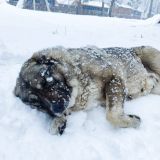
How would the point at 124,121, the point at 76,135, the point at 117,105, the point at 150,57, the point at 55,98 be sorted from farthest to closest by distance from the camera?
the point at 150,57 → the point at 117,105 → the point at 124,121 → the point at 76,135 → the point at 55,98

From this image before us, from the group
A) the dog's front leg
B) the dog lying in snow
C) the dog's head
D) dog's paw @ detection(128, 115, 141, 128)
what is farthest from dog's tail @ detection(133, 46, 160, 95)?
the dog's head

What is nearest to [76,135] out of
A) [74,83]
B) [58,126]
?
[58,126]

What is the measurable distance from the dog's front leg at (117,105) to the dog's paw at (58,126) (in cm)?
47

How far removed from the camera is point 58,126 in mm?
3768

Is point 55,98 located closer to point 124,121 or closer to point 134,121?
point 124,121

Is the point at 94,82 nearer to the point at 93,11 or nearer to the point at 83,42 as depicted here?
the point at 83,42

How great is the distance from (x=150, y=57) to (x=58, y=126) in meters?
2.11

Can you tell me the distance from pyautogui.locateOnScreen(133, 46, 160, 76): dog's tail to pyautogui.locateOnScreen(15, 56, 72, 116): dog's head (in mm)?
1754

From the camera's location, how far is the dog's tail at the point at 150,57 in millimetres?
5324

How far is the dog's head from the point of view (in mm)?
3631

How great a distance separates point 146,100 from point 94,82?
844 mm

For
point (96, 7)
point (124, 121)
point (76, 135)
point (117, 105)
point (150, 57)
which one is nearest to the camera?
point (76, 135)

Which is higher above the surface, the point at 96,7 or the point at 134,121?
the point at 134,121

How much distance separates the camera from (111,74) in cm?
427
